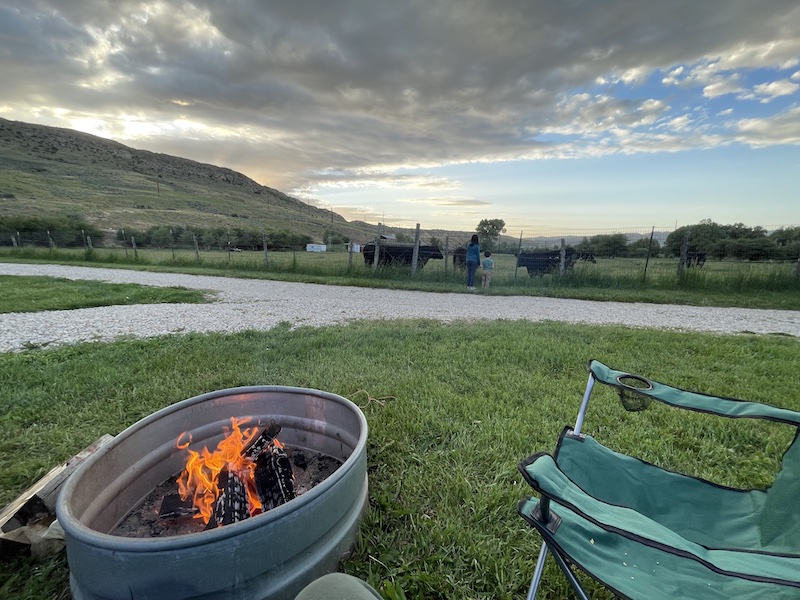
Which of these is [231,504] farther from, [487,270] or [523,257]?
[523,257]

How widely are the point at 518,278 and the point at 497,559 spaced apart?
9828 mm

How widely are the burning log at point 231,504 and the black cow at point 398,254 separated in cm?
1063

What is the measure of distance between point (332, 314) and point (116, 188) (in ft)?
258

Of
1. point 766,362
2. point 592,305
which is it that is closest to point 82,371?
point 766,362

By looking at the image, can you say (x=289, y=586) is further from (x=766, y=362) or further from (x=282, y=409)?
(x=766, y=362)

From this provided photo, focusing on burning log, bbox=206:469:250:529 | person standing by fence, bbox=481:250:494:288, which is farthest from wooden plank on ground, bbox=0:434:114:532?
person standing by fence, bbox=481:250:494:288

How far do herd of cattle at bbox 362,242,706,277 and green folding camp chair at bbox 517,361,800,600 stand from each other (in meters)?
9.87

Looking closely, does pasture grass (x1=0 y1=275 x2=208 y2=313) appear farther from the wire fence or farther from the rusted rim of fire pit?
the rusted rim of fire pit

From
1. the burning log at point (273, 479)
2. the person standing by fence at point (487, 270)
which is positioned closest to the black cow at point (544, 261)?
the person standing by fence at point (487, 270)

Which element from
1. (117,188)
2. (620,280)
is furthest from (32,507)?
(117,188)

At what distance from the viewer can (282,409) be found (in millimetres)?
2180

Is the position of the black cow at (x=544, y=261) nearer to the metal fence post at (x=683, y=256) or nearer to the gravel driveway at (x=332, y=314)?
the metal fence post at (x=683, y=256)

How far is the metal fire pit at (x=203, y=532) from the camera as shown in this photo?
105 cm

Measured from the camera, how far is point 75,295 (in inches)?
295
